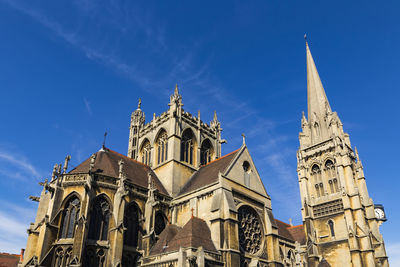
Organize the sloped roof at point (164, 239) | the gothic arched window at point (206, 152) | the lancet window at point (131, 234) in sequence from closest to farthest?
the sloped roof at point (164, 239) < the lancet window at point (131, 234) < the gothic arched window at point (206, 152)

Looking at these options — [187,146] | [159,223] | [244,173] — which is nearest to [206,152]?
[187,146]

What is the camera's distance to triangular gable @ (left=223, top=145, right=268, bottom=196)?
88.1 feet

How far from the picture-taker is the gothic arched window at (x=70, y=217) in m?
21.2

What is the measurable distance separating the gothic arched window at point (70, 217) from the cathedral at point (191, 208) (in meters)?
0.06

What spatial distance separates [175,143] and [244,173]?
7240 mm

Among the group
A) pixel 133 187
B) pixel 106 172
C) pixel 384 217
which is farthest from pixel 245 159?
pixel 384 217

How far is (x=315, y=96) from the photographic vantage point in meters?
47.9

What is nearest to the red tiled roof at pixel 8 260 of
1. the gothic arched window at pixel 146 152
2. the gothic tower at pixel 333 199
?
the gothic arched window at pixel 146 152

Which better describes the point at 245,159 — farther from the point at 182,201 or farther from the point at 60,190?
the point at 60,190

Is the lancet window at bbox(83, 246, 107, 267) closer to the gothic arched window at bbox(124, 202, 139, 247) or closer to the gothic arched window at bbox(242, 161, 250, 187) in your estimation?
the gothic arched window at bbox(124, 202, 139, 247)

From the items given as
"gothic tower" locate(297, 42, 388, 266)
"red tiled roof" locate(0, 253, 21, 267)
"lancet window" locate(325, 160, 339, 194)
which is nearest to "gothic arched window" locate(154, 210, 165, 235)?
"gothic tower" locate(297, 42, 388, 266)

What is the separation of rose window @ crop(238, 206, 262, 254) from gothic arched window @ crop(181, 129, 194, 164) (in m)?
8.57

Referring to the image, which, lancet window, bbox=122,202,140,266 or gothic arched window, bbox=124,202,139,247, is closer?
lancet window, bbox=122,202,140,266

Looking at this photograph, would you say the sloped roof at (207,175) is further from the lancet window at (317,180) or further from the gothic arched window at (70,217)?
the lancet window at (317,180)
